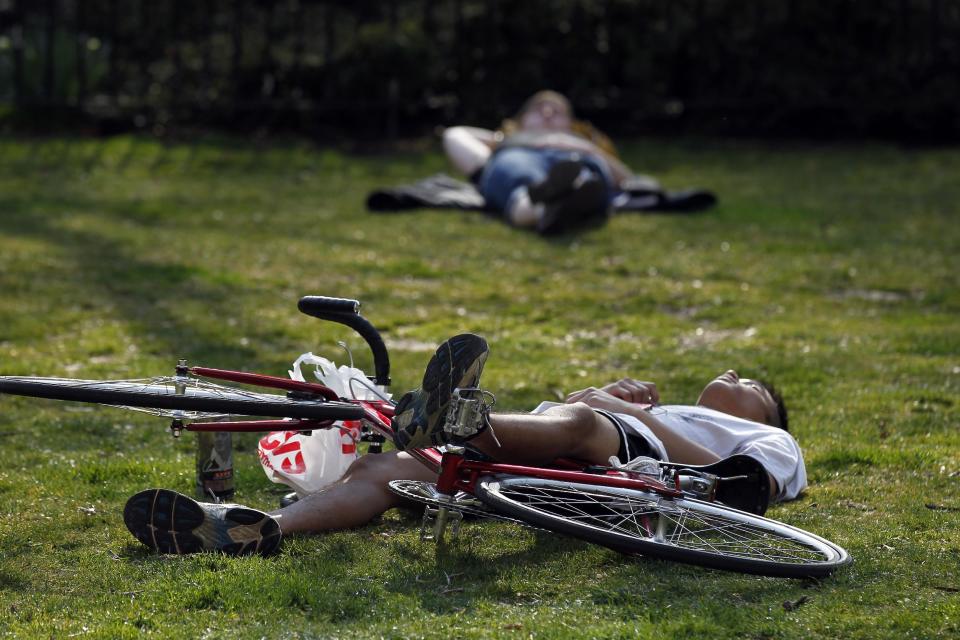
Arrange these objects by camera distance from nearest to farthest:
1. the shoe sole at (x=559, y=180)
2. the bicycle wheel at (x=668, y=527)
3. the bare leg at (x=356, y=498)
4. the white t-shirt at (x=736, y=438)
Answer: the bicycle wheel at (x=668, y=527), the bare leg at (x=356, y=498), the white t-shirt at (x=736, y=438), the shoe sole at (x=559, y=180)

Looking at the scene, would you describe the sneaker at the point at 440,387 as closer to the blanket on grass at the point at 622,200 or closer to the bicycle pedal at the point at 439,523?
the bicycle pedal at the point at 439,523

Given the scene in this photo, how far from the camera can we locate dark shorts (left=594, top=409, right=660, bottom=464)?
165 inches

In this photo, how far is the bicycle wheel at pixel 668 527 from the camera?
11.8 ft

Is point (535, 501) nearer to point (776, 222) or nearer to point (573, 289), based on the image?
point (573, 289)

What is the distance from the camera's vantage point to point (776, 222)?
10.0 metres

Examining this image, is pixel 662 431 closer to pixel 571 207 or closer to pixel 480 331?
pixel 480 331

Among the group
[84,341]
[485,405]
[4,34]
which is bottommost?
[84,341]

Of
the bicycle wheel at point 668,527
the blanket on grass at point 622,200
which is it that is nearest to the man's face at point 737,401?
the bicycle wheel at point 668,527

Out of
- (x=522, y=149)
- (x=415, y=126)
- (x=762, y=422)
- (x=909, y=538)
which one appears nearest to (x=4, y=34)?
(x=415, y=126)

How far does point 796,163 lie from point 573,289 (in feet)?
17.6

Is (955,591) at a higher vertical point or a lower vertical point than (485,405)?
lower

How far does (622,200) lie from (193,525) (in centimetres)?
722

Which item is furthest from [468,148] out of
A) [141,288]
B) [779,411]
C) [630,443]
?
[630,443]

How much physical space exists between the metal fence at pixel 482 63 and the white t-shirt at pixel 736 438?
9229 mm
